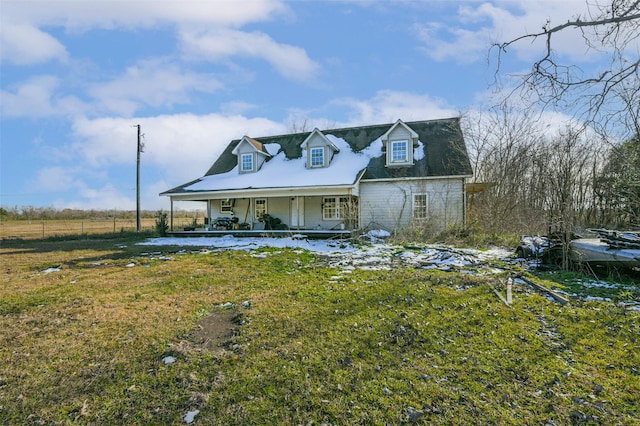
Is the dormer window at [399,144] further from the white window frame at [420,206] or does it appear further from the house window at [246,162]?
the house window at [246,162]

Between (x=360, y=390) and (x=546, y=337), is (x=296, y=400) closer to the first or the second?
(x=360, y=390)

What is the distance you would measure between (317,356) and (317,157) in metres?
16.0

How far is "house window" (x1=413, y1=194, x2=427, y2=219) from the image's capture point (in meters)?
16.7

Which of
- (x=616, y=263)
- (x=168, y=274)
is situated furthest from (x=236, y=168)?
(x=616, y=263)

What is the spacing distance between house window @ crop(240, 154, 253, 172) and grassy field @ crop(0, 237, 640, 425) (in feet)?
46.5

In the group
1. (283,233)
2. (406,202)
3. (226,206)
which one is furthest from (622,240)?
(226,206)

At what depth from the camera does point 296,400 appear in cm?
301

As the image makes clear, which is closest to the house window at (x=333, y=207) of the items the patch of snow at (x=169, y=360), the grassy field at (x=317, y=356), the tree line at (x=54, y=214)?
the grassy field at (x=317, y=356)

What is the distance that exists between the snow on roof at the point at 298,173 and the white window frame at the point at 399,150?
2.12 ft

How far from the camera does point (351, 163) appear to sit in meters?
18.5

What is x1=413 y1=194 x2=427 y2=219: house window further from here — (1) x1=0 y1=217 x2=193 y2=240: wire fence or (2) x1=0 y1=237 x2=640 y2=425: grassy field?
(1) x1=0 y1=217 x2=193 y2=240: wire fence

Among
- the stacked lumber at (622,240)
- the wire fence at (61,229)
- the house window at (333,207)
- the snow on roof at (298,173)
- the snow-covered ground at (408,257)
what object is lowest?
the wire fence at (61,229)

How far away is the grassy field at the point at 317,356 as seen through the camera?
2893mm

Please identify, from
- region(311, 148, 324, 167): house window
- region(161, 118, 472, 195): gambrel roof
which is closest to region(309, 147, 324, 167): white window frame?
region(311, 148, 324, 167): house window
